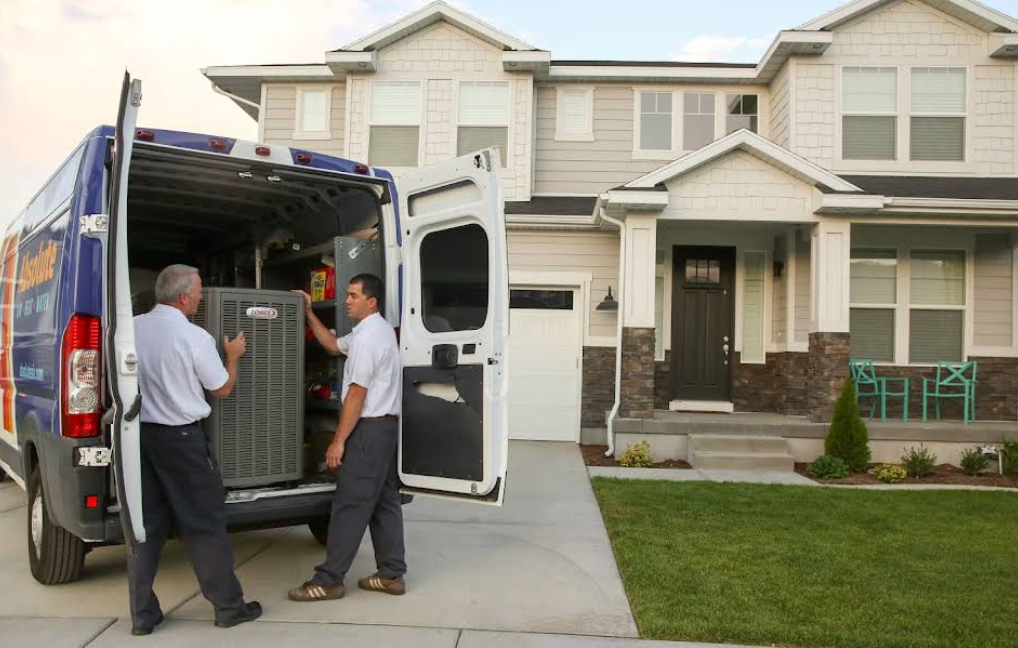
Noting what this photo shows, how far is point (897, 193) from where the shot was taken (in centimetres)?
1008

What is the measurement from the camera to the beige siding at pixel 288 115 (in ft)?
40.8

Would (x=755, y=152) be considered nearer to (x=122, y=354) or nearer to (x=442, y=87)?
(x=442, y=87)

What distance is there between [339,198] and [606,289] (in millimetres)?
6253

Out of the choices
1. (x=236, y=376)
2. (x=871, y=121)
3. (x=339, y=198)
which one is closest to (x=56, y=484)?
(x=236, y=376)

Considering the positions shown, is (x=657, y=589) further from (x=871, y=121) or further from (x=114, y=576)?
(x=871, y=121)

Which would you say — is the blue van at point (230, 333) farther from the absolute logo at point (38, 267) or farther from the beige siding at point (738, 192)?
the beige siding at point (738, 192)

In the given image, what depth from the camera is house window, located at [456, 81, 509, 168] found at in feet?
39.2

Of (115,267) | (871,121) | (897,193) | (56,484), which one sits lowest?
(56,484)

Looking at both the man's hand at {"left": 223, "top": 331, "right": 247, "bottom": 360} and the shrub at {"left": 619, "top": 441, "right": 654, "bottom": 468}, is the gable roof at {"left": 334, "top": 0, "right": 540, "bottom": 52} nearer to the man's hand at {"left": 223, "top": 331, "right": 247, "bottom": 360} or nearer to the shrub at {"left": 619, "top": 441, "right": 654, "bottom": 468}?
the shrub at {"left": 619, "top": 441, "right": 654, "bottom": 468}

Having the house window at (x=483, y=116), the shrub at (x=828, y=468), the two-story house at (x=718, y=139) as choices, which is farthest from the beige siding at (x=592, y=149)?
the shrub at (x=828, y=468)

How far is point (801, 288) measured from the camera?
10906 mm

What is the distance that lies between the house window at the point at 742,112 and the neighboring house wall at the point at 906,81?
989mm

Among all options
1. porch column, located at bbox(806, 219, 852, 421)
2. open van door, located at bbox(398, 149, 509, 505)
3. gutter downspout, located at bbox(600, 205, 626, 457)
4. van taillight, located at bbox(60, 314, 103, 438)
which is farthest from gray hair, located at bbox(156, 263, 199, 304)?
porch column, located at bbox(806, 219, 852, 421)

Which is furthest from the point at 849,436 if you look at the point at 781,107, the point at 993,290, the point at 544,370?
the point at 781,107
